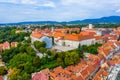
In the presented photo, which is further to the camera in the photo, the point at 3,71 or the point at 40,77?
the point at 3,71

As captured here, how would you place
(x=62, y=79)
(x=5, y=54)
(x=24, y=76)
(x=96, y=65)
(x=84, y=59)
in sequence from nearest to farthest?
(x=62, y=79), (x=24, y=76), (x=96, y=65), (x=84, y=59), (x=5, y=54)

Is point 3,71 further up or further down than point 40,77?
further down

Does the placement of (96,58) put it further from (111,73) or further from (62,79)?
(62,79)

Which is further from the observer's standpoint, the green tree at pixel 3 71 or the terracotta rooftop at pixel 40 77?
the green tree at pixel 3 71

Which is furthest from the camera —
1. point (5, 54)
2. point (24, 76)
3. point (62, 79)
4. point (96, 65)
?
point (5, 54)

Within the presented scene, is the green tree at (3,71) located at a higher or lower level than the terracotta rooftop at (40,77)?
lower

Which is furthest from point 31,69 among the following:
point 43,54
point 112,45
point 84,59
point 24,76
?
point 112,45

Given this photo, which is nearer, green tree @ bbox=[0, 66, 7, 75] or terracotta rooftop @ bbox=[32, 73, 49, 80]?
terracotta rooftop @ bbox=[32, 73, 49, 80]

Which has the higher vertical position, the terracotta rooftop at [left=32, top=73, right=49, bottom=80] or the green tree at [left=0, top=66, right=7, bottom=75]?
the terracotta rooftop at [left=32, top=73, right=49, bottom=80]

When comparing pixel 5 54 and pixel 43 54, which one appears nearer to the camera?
pixel 43 54

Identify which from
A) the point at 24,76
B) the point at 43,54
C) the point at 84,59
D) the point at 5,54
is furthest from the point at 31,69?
the point at 5,54
